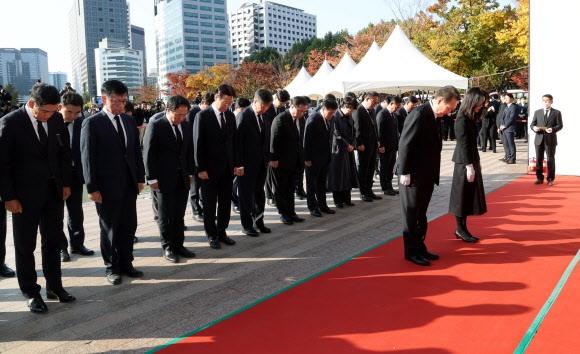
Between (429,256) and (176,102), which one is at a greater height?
(176,102)

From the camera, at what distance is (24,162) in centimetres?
379

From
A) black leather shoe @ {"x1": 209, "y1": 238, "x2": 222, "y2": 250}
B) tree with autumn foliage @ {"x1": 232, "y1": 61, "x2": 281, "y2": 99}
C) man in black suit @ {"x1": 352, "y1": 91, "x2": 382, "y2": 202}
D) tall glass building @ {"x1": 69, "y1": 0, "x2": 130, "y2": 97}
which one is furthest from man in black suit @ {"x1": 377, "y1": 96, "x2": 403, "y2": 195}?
tall glass building @ {"x1": 69, "y1": 0, "x2": 130, "y2": 97}

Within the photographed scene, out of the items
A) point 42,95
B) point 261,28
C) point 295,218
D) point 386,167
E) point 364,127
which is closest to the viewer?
point 42,95

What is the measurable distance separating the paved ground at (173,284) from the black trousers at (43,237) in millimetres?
251

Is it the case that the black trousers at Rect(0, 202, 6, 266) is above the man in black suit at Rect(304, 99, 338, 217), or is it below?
below

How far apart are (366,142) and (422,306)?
4.73 metres

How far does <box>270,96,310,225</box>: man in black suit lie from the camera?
6.41 metres

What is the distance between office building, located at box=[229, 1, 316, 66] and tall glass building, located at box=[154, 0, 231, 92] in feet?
57.2

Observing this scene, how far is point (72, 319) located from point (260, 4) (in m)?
149

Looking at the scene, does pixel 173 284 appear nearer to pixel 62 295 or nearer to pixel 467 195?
pixel 62 295

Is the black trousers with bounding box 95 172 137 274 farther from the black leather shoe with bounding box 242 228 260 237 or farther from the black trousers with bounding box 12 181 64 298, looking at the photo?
the black leather shoe with bounding box 242 228 260 237

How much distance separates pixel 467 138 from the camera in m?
5.23

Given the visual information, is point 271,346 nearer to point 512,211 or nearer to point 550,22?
point 512,211

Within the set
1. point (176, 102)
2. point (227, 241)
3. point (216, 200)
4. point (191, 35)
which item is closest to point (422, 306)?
point (227, 241)
